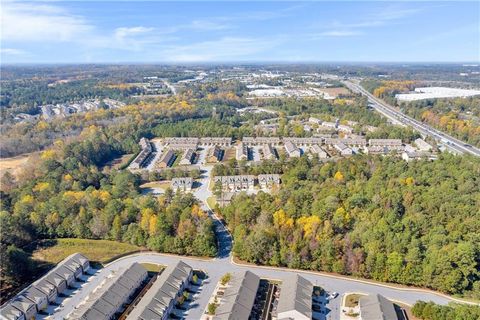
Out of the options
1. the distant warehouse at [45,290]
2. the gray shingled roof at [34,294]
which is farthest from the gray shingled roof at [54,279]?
the gray shingled roof at [34,294]

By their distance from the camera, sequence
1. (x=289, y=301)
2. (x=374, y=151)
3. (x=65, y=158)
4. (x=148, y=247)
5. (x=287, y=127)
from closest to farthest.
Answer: (x=289, y=301), (x=148, y=247), (x=65, y=158), (x=374, y=151), (x=287, y=127)

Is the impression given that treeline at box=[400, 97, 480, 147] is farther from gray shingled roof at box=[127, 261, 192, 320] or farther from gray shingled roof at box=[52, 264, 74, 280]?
gray shingled roof at box=[52, 264, 74, 280]

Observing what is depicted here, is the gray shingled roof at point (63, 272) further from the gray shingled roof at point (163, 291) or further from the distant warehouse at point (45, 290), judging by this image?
the gray shingled roof at point (163, 291)

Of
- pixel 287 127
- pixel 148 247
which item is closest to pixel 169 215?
pixel 148 247

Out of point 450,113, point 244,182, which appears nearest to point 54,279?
point 244,182

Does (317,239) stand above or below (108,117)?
below

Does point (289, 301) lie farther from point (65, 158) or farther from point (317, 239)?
point (65, 158)
